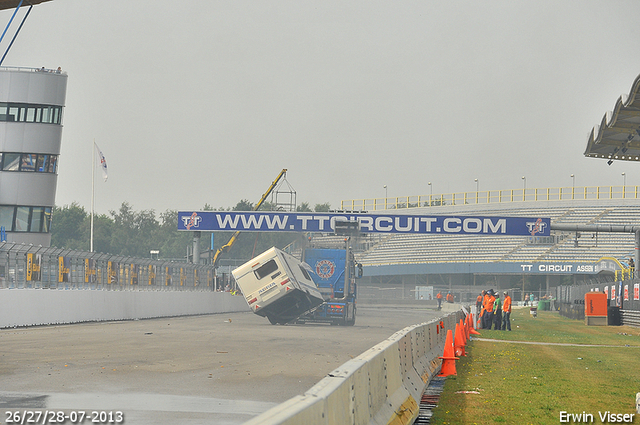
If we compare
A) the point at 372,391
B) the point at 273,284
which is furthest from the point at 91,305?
the point at 372,391

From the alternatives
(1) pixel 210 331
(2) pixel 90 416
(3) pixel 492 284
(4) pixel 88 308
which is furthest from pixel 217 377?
(3) pixel 492 284

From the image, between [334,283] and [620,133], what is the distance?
13343 millimetres

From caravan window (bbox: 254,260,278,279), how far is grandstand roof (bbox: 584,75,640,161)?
43.0ft

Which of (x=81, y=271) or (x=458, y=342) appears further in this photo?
(x=81, y=271)

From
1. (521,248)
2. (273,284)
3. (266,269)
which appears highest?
(521,248)

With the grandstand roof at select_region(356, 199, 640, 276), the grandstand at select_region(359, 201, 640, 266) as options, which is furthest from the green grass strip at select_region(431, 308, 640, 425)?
the grandstand at select_region(359, 201, 640, 266)

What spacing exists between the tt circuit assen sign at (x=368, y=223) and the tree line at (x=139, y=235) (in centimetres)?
5749

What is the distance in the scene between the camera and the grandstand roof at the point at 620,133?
2615 cm

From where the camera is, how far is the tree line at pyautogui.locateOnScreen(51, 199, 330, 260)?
403ft

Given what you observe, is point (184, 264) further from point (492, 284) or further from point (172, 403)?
point (492, 284)

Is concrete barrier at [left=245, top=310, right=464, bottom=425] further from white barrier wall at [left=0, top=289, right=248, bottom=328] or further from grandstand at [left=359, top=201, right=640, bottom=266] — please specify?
grandstand at [left=359, top=201, right=640, bottom=266]

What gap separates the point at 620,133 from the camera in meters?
31.4

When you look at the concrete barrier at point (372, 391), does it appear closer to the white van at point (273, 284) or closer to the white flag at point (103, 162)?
the white van at point (273, 284)

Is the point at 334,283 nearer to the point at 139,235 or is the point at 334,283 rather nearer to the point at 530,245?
the point at 530,245
